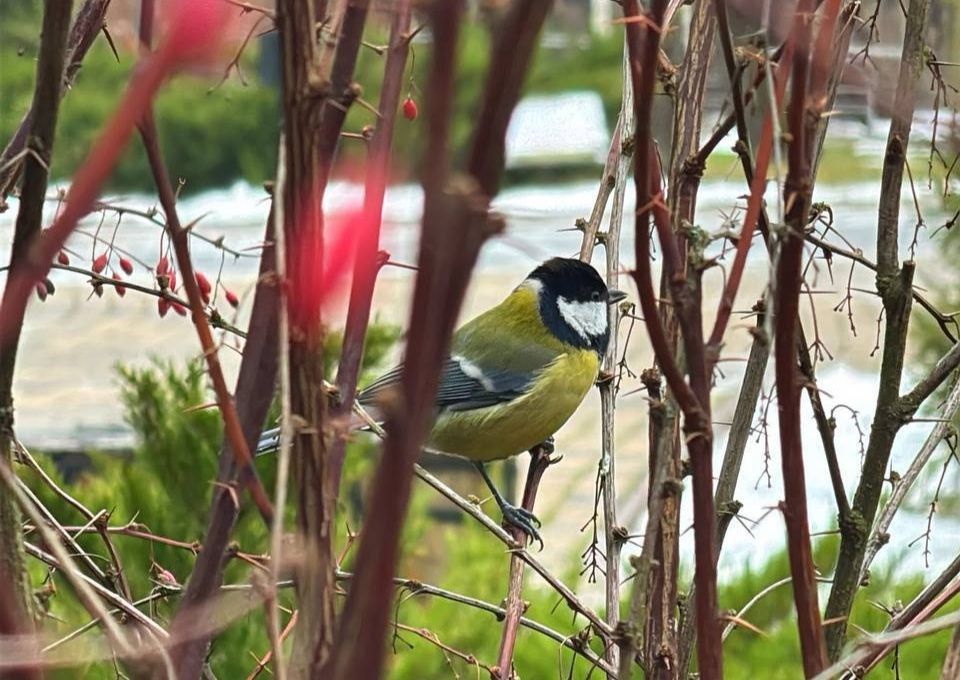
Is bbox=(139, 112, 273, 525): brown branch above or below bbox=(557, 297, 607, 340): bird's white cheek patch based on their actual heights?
above

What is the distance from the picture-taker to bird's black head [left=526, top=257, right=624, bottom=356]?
3109mm

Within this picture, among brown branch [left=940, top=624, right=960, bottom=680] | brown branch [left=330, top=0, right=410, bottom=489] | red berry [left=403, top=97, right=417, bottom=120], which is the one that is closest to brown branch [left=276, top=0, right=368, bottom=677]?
brown branch [left=330, top=0, right=410, bottom=489]

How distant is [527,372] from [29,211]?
235 cm

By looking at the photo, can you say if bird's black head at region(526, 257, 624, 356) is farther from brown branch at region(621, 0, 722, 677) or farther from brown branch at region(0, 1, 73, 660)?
brown branch at region(0, 1, 73, 660)

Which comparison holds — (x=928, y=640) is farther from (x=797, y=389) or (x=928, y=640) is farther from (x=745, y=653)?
(x=797, y=389)

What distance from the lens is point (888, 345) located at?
4.83 ft

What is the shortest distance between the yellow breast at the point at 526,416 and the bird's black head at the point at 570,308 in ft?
0.12

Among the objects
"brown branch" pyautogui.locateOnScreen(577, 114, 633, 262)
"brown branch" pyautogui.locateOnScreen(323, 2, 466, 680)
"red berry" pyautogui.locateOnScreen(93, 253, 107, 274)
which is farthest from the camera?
"red berry" pyautogui.locateOnScreen(93, 253, 107, 274)

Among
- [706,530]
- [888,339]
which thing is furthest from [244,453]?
[888,339]

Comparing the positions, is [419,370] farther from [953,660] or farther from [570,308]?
[570,308]

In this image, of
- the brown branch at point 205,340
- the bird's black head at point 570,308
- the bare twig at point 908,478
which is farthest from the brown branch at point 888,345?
the bird's black head at point 570,308

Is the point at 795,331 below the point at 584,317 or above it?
above

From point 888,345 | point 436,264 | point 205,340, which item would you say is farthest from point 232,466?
point 888,345

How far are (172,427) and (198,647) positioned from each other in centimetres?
269
